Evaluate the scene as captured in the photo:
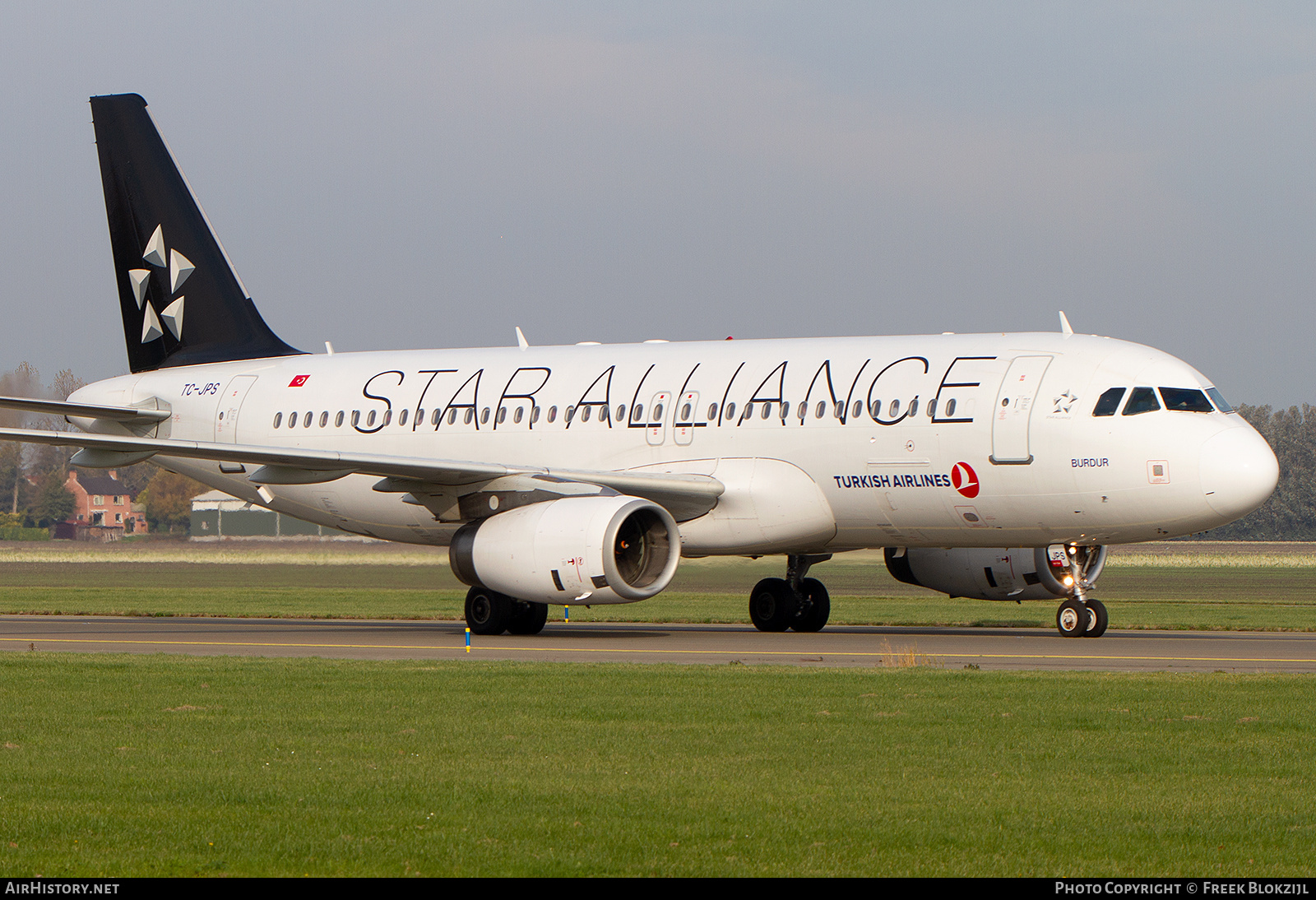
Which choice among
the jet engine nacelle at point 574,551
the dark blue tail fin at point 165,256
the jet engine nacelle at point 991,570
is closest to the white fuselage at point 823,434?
the jet engine nacelle at point 574,551

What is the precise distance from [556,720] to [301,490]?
1655cm

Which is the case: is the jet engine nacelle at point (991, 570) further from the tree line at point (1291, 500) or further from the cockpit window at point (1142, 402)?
the tree line at point (1291, 500)

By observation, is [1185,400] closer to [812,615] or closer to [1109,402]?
[1109,402]

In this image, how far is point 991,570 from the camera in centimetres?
2566

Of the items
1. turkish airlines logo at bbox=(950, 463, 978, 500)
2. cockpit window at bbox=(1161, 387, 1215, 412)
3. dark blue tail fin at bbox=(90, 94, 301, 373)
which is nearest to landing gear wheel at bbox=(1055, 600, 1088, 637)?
turkish airlines logo at bbox=(950, 463, 978, 500)

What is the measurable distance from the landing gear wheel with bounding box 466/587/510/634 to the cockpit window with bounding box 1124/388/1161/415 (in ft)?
29.3

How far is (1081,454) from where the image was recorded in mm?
21641

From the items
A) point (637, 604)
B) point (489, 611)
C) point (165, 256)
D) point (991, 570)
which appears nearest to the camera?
point (489, 611)

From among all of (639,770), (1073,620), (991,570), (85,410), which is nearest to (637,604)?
(991,570)

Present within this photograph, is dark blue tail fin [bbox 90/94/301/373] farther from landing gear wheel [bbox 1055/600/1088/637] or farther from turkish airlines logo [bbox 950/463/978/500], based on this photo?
landing gear wheel [bbox 1055/600/1088/637]

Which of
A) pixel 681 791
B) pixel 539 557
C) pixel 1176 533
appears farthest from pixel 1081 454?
pixel 681 791

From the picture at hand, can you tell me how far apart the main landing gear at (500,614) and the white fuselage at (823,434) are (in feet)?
8.31

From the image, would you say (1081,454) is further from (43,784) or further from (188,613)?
(188,613)

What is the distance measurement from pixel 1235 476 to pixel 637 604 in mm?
15764
